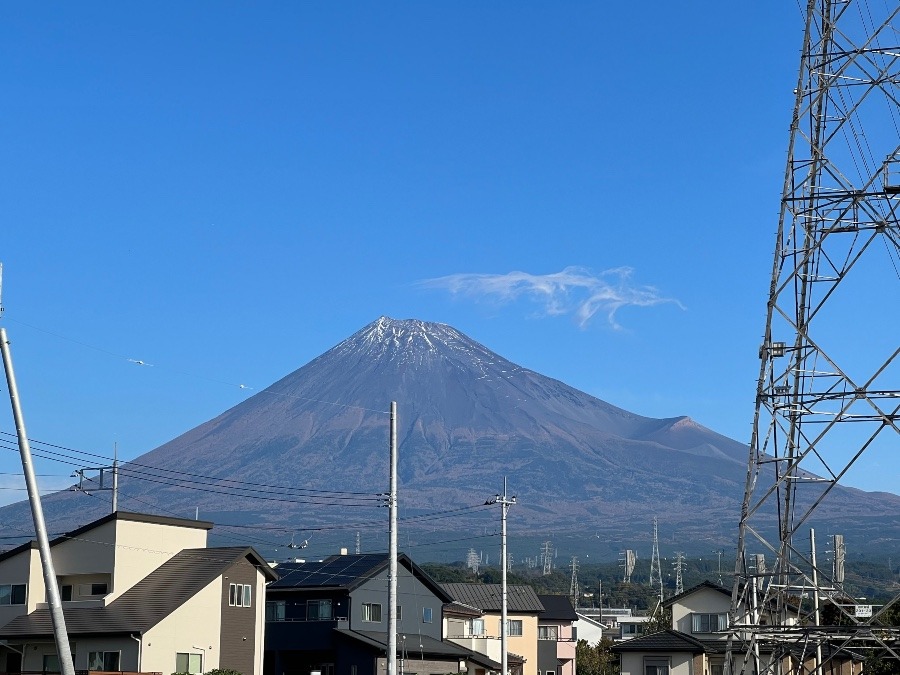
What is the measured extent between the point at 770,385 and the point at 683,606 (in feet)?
137

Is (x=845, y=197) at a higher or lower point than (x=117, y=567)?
higher

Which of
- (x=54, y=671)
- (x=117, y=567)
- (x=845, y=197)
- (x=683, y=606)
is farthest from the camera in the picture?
(x=683, y=606)

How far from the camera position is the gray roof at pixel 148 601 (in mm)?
46000

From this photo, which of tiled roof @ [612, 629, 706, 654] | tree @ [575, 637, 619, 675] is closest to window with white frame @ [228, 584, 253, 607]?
tiled roof @ [612, 629, 706, 654]

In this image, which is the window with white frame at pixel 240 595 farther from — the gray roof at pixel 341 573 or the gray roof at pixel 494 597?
the gray roof at pixel 494 597

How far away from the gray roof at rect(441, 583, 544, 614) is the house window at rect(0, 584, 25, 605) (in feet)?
107

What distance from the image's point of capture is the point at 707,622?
6681 cm

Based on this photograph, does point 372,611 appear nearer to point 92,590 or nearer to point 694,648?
point 694,648

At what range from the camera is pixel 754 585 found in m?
28.6

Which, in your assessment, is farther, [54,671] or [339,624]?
[339,624]

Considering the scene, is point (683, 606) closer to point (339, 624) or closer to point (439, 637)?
point (439, 637)

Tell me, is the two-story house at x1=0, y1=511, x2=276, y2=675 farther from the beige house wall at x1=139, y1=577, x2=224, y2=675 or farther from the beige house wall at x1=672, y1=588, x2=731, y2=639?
the beige house wall at x1=672, y1=588, x2=731, y2=639

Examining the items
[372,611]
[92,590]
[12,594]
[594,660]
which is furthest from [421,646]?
[594,660]

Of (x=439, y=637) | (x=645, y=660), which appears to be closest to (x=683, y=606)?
(x=645, y=660)
